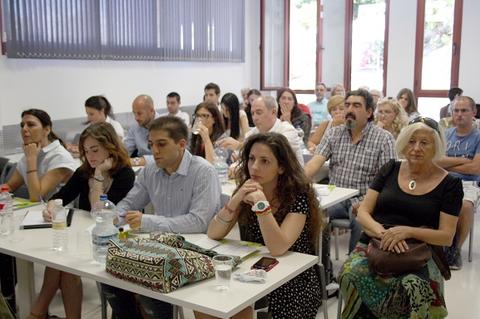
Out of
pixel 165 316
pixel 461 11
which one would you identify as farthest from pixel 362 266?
pixel 461 11

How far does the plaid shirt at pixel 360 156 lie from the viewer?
3930mm

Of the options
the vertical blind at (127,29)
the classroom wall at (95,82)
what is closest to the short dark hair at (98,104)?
the classroom wall at (95,82)

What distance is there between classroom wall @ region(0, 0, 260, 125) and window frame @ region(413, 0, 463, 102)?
10.1 ft

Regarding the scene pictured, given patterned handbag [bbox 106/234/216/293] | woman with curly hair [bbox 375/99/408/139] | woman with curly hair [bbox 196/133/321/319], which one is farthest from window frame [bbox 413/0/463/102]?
patterned handbag [bbox 106/234/216/293]

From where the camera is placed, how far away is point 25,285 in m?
2.80

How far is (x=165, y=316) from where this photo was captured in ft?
8.01

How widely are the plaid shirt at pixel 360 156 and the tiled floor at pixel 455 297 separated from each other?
0.75 metres

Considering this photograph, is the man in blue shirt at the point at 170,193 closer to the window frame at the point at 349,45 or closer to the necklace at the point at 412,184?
the necklace at the point at 412,184

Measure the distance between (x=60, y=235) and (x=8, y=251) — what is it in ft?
0.79

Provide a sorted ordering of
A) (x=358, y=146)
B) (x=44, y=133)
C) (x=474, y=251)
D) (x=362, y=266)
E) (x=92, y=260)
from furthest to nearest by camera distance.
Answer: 1. (x=474, y=251)
2. (x=358, y=146)
3. (x=44, y=133)
4. (x=362, y=266)
5. (x=92, y=260)

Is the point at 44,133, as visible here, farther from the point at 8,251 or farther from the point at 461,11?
the point at 461,11

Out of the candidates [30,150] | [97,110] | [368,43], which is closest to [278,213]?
[30,150]

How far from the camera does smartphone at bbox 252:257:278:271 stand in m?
2.21

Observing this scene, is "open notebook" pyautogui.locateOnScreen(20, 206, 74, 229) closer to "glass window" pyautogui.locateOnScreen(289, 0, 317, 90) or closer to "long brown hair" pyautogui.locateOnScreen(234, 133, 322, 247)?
"long brown hair" pyautogui.locateOnScreen(234, 133, 322, 247)
